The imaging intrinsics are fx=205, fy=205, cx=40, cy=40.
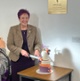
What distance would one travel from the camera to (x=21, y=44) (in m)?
3.16

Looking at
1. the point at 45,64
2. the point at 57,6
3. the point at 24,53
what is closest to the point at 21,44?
the point at 24,53

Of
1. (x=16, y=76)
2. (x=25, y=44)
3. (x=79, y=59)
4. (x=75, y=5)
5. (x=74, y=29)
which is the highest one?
(x=75, y=5)

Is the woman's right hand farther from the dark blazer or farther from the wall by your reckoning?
the wall

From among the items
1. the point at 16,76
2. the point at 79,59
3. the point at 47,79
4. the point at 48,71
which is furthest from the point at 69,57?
the point at 16,76

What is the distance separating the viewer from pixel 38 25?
3.39m

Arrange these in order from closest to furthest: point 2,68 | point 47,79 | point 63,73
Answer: point 47,79, point 63,73, point 2,68

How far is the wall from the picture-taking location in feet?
9.93

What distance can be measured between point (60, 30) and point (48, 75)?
753 mm

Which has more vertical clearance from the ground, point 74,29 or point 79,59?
point 74,29

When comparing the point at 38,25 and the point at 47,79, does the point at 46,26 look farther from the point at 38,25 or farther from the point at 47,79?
the point at 47,79

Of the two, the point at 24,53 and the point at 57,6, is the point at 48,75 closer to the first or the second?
the point at 24,53

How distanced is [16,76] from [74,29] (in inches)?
45.8

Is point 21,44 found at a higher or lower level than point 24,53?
higher

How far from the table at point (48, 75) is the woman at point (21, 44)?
0.63ft
